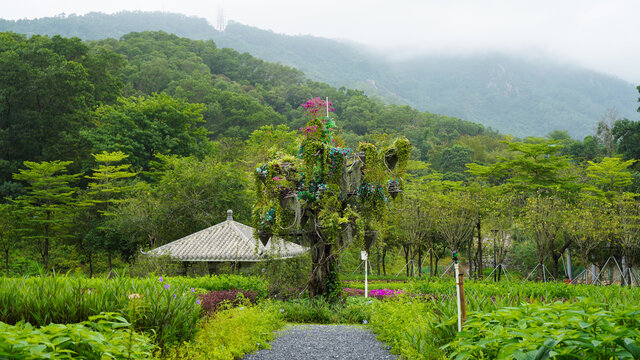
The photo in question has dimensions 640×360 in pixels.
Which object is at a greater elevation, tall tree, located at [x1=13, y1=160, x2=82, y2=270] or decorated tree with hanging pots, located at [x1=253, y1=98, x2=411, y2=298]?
decorated tree with hanging pots, located at [x1=253, y1=98, x2=411, y2=298]

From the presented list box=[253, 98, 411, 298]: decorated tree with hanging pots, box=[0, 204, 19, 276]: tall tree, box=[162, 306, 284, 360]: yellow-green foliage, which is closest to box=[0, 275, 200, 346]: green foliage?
box=[162, 306, 284, 360]: yellow-green foliage

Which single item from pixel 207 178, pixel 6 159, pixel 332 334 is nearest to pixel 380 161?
pixel 332 334

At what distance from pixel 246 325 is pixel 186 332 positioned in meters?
1.69

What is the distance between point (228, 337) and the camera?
5578mm

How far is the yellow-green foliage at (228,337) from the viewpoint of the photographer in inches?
184

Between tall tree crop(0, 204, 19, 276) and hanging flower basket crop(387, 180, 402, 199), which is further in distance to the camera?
tall tree crop(0, 204, 19, 276)

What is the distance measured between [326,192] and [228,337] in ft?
14.4

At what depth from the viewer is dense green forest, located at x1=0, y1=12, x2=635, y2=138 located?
346 feet

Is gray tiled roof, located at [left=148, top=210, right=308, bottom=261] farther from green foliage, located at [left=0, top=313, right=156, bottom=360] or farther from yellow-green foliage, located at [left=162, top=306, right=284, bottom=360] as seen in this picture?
green foliage, located at [left=0, top=313, right=156, bottom=360]

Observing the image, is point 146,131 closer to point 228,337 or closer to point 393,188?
point 393,188

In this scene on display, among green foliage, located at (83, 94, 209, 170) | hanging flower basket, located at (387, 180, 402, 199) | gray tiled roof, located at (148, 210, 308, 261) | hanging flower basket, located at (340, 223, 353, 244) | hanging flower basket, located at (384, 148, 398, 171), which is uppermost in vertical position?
green foliage, located at (83, 94, 209, 170)

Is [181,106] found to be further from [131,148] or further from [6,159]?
[6,159]

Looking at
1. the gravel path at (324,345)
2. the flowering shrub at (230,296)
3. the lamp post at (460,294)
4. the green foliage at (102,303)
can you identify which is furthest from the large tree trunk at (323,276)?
the lamp post at (460,294)

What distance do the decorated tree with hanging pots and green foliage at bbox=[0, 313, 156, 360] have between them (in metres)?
6.06
